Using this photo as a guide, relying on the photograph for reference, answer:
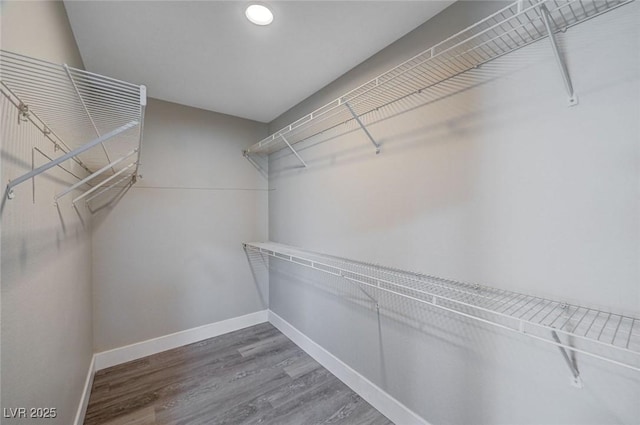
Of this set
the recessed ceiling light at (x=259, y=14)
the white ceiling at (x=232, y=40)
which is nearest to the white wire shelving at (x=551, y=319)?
the white ceiling at (x=232, y=40)

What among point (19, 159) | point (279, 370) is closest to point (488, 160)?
point (19, 159)

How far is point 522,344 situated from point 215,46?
2.20 m

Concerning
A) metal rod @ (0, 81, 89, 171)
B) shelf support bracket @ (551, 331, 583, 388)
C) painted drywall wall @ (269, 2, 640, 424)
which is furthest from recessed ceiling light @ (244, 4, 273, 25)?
shelf support bracket @ (551, 331, 583, 388)

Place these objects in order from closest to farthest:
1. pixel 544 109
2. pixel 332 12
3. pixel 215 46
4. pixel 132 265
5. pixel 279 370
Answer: pixel 544 109 < pixel 332 12 < pixel 215 46 < pixel 279 370 < pixel 132 265

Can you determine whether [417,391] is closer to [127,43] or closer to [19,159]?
[19,159]

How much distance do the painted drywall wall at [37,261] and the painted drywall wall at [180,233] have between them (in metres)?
0.70

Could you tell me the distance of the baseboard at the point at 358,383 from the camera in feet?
4.93

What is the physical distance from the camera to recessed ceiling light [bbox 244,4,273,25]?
1270 mm

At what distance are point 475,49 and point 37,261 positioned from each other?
1973 mm

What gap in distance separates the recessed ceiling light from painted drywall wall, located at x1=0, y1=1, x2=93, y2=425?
2.65 feet

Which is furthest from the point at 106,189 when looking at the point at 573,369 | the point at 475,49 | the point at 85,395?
the point at 573,369

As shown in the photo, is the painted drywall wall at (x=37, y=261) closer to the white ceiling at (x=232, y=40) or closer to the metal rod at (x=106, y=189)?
the white ceiling at (x=232, y=40)

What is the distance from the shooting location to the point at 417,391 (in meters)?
1.43

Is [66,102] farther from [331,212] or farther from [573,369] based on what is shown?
[573,369]
